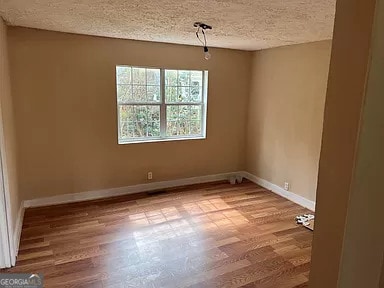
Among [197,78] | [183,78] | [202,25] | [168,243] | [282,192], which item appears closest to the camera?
[202,25]

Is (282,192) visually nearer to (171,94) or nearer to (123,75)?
(171,94)

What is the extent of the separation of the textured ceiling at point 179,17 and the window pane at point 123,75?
52cm

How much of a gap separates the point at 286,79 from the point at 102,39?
8.62 feet

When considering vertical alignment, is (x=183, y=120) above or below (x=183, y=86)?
below

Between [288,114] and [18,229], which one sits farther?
[288,114]

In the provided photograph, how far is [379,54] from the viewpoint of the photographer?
1.54ft

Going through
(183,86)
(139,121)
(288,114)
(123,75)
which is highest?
(123,75)

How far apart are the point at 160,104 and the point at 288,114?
75.7 inches

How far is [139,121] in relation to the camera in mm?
4348

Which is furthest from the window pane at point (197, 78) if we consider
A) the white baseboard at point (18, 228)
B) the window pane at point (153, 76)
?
the white baseboard at point (18, 228)

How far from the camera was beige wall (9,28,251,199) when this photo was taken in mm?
3516

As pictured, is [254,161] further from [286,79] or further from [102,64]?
[102,64]

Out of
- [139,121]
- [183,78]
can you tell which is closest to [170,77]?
[183,78]

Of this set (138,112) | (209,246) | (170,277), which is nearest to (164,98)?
(138,112)
